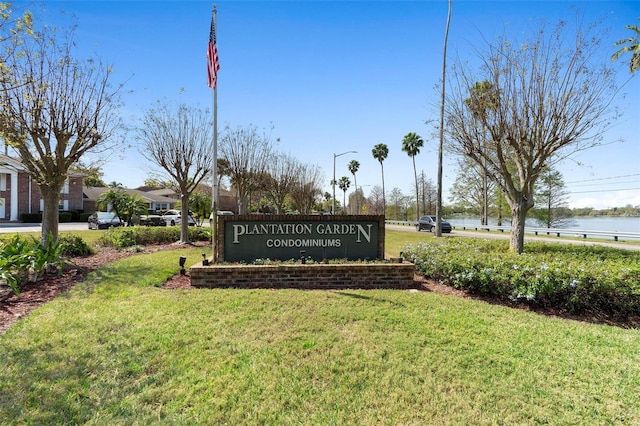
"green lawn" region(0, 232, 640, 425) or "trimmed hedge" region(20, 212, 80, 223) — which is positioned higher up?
"trimmed hedge" region(20, 212, 80, 223)

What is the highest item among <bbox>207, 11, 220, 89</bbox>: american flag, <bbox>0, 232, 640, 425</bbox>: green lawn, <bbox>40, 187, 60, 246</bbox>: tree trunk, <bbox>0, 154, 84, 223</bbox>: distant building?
<bbox>207, 11, 220, 89</bbox>: american flag

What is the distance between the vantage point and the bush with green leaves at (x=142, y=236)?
42.0 feet

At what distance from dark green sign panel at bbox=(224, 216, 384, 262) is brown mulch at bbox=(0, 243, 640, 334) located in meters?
1.27

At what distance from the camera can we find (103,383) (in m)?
3.16

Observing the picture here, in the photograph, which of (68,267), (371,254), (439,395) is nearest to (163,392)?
(439,395)

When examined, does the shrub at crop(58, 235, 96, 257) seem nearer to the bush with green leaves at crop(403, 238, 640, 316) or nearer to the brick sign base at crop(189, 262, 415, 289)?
the brick sign base at crop(189, 262, 415, 289)

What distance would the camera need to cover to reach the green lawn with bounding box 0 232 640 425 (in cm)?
279

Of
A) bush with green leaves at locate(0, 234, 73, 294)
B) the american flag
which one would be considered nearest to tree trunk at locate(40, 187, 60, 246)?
bush with green leaves at locate(0, 234, 73, 294)

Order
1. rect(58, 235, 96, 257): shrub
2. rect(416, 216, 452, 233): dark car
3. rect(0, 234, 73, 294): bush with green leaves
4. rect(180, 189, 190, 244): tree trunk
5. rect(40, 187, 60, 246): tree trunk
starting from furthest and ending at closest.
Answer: rect(416, 216, 452, 233): dark car → rect(180, 189, 190, 244): tree trunk → rect(58, 235, 96, 257): shrub → rect(40, 187, 60, 246): tree trunk → rect(0, 234, 73, 294): bush with green leaves

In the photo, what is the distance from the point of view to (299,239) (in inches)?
303

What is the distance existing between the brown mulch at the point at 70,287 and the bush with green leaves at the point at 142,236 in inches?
165

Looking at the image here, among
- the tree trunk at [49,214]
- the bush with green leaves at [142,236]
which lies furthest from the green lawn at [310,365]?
the bush with green leaves at [142,236]

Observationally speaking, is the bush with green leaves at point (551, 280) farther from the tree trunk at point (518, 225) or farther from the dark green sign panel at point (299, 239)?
the tree trunk at point (518, 225)

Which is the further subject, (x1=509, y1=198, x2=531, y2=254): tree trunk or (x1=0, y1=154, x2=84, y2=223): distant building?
(x1=0, y1=154, x2=84, y2=223): distant building
